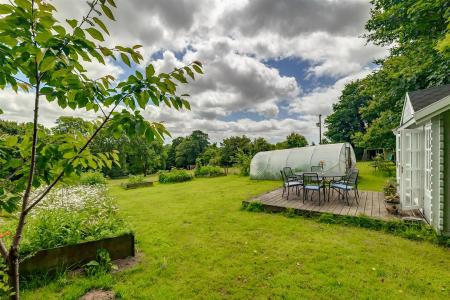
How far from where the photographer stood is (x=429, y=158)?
486 cm

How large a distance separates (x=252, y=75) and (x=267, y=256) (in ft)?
41.1

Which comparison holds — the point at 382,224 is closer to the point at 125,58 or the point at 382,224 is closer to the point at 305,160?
the point at 125,58

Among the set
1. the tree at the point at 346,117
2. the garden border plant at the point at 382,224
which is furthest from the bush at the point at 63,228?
the tree at the point at 346,117

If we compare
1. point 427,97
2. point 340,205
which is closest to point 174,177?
point 340,205

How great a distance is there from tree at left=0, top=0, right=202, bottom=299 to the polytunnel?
36.8 feet

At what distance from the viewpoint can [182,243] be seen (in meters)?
4.66

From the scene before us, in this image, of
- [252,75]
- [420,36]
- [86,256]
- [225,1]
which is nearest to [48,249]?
[86,256]

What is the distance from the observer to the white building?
170 inches

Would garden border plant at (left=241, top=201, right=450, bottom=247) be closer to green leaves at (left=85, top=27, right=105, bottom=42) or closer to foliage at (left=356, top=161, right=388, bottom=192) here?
foliage at (left=356, top=161, right=388, bottom=192)

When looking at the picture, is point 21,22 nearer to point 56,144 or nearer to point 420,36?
point 56,144

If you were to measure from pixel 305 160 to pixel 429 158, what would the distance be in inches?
317

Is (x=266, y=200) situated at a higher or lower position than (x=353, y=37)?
lower

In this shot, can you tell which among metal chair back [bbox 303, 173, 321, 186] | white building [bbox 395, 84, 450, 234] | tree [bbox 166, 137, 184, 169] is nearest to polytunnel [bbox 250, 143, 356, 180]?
metal chair back [bbox 303, 173, 321, 186]

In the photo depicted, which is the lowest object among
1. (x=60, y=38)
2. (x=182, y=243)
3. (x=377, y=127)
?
(x=182, y=243)
